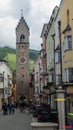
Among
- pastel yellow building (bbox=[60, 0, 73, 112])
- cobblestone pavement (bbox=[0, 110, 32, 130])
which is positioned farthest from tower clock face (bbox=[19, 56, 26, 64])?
pastel yellow building (bbox=[60, 0, 73, 112])

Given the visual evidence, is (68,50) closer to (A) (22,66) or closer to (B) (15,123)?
(B) (15,123)

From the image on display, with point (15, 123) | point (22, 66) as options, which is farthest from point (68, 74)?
point (22, 66)

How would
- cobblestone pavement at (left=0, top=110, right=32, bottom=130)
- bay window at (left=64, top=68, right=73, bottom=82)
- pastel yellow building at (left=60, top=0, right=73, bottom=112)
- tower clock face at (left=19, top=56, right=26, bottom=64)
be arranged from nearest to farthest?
cobblestone pavement at (left=0, top=110, right=32, bottom=130) → pastel yellow building at (left=60, top=0, right=73, bottom=112) → bay window at (left=64, top=68, right=73, bottom=82) → tower clock face at (left=19, top=56, right=26, bottom=64)

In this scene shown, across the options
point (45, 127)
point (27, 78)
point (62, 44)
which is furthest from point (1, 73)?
point (45, 127)

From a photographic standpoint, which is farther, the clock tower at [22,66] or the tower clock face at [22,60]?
the tower clock face at [22,60]

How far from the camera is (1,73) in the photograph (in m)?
105

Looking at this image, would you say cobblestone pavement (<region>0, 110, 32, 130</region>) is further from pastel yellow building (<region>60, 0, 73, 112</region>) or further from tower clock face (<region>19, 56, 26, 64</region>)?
tower clock face (<region>19, 56, 26, 64</region>)

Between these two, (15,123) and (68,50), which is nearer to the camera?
(68,50)

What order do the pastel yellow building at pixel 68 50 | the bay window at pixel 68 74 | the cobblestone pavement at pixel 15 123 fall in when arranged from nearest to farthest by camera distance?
the cobblestone pavement at pixel 15 123 → the pastel yellow building at pixel 68 50 → the bay window at pixel 68 74

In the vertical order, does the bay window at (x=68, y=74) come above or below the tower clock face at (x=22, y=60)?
below

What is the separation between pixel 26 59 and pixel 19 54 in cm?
278

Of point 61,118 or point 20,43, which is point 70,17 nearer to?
point 61,118

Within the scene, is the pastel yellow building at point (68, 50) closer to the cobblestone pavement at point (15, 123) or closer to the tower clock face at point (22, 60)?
the cobblestone pavement at point (15, 123)

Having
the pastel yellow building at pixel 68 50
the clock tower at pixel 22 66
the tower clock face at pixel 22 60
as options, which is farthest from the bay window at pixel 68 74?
the tower clock face at pixel 22 60
